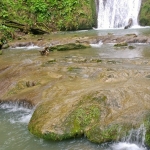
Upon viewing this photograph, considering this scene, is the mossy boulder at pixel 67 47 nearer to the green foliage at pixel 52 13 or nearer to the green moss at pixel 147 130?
the green foliage at pixel 52 13

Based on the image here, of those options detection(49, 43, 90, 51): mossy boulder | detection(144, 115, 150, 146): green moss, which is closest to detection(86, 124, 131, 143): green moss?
detection(144, 115, 150, 146): green moss

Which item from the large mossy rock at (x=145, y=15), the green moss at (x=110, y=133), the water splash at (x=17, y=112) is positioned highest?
the large mossy rock at (x=145, y=15)

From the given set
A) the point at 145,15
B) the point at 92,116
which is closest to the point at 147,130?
the point at 92,116

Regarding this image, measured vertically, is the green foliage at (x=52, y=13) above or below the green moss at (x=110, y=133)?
above

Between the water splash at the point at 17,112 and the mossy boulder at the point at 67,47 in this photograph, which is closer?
the water splash at the point at 17,112

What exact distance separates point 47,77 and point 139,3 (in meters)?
23.1

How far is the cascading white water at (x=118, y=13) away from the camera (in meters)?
31.1

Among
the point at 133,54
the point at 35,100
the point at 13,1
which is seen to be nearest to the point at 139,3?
the point at 13,1

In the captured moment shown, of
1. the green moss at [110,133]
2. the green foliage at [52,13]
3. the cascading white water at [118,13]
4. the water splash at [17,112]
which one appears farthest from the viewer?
the cascading white water at [118,13]

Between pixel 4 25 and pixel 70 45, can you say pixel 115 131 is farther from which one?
pixel 4 25

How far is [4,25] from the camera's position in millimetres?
26156

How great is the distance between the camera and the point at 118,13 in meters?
31.5

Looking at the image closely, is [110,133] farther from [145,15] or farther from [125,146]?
[145,15]

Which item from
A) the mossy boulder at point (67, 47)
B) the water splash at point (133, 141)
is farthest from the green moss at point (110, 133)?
the mossy boulder at point (67, 47)
